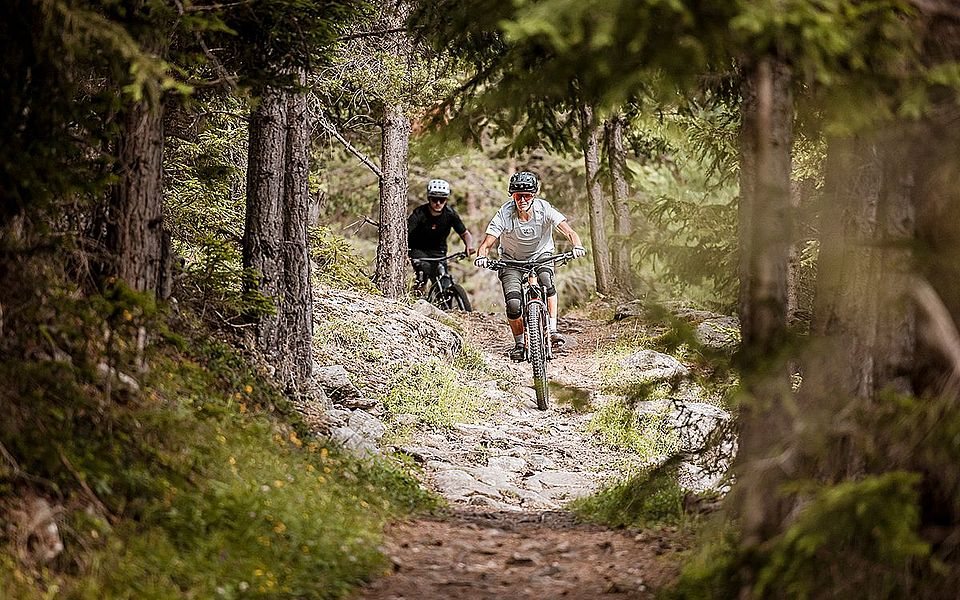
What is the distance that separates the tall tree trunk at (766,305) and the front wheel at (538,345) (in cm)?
648

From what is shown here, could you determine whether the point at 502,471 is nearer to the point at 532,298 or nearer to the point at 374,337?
the point at 532,298

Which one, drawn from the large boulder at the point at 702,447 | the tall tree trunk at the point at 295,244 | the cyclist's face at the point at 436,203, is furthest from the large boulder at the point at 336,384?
the cyclist's face at the point at 436,203

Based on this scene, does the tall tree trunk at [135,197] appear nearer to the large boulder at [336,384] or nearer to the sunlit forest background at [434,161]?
the sunlit forest background at [434,161]

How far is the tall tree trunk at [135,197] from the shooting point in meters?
6.75

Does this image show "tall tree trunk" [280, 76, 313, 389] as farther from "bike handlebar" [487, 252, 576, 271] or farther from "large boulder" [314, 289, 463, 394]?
"bike handlebar" [487, 252, 576, 271]

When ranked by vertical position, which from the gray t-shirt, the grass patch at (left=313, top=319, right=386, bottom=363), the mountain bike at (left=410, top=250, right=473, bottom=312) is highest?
the gray t-shirt

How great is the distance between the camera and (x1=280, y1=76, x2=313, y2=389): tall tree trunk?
29.6ft

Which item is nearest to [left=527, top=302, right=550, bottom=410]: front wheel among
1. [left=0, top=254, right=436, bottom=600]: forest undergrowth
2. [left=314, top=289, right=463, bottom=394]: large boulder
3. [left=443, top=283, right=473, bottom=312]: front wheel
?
[left=314, top=289, right=463, bottom=394]: large boulder

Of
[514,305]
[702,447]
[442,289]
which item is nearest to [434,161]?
[702,447]

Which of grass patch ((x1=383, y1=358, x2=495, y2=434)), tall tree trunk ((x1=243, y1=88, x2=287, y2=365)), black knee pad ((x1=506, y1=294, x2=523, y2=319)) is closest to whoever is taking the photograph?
tall tree trunk ((x1=243, y1=88, x2=287, y2=365))

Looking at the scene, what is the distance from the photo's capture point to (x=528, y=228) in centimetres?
1307

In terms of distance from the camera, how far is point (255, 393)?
811 centimetres

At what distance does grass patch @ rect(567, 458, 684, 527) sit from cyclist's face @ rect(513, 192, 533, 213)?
529 centimetres

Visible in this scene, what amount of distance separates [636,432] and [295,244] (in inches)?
180
